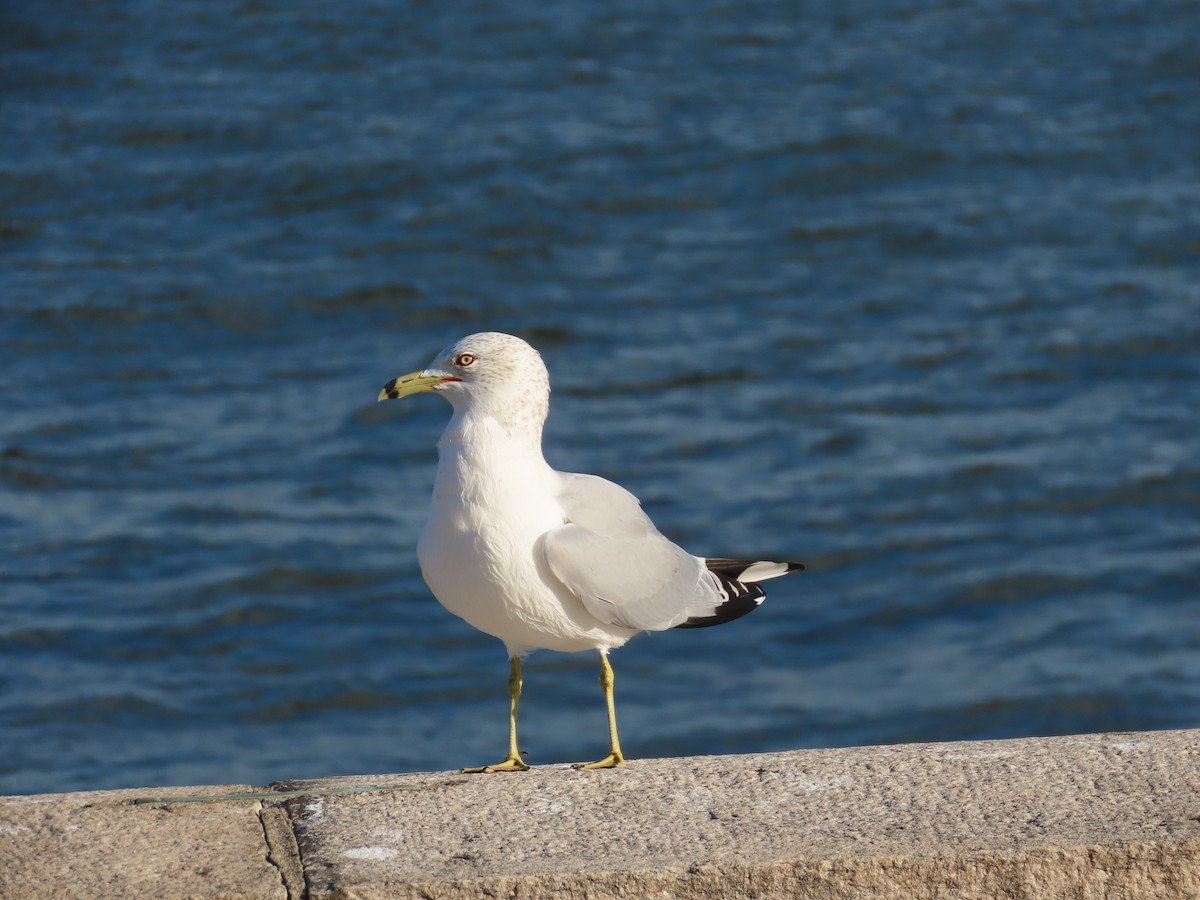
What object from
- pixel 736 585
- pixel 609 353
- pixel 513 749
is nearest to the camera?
pixel 513 749

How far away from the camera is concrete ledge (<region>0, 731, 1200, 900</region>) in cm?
Result: 335

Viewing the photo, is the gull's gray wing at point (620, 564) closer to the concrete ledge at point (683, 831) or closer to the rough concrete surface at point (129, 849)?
the concrete ledge at point (683, 831)

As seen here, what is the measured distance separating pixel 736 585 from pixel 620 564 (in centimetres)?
72

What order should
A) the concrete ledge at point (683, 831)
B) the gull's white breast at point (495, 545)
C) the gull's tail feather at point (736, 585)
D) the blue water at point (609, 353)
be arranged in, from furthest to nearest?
1. the blue water at point (609, 353)
2. the gull's tail feather at point (736, 585)
3. the gull's white breast at point (495, 545)
4. the concrete ledge at point (683, 831)

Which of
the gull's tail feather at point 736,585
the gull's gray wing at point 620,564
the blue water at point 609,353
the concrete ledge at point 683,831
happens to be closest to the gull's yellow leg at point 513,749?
the concrete ledge at point 683,831

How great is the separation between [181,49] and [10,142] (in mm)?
2203

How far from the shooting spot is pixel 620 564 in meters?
4.32

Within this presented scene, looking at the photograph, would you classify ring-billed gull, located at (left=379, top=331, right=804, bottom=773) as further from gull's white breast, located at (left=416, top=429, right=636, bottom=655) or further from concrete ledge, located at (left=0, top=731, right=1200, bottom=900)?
concrete ledge, located at (left=0, top=731, right=1200, bottom=900)

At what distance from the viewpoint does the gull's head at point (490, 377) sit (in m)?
4.24

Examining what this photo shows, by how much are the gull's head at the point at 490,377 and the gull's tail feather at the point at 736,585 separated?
2.86 feet

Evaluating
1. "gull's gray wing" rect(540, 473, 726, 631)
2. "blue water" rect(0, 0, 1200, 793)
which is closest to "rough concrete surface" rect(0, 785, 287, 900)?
"gull's gray wing" rect(540, 473, 726, 631)

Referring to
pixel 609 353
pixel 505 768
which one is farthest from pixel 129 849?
pixel 609 353

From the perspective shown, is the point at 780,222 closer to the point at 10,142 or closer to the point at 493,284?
the point at 493,284

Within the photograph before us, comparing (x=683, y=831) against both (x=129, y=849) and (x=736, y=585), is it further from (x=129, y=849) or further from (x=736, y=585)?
(x=736, y=585)
